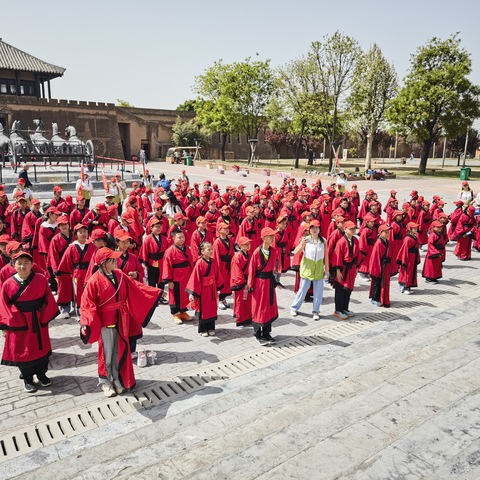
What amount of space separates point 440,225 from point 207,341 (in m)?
6.44

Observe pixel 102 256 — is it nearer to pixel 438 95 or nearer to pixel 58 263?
pixel 58 263

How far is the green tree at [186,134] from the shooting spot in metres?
51.8

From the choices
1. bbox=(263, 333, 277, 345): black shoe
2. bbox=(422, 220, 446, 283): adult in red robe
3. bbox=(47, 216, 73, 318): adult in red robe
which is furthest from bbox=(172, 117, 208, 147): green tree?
bbox=(263, 333, 277, 345): black shoe

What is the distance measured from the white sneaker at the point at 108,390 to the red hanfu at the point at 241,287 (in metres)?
2.63

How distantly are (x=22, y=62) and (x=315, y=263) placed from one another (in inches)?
1929

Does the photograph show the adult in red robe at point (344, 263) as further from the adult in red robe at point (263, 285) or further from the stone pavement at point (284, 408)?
the adult in red robe at point (263, 285)

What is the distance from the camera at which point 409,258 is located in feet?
31.7

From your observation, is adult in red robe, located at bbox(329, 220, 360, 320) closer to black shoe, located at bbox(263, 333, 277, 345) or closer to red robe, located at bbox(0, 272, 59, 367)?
black shoe, located at bbox(263, 333, 277, 345)

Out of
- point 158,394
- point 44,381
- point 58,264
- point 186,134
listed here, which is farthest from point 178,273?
point 186,134

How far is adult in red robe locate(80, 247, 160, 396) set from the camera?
17.3 ft

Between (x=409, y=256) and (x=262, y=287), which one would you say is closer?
(x=262, y=287)

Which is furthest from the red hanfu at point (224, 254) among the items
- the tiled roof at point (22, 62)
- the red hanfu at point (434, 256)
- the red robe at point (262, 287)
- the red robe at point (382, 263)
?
the tiled roof at point (22, 62)

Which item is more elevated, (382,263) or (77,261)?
(77,261)

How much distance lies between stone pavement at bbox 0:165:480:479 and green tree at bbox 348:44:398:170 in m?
36.6
